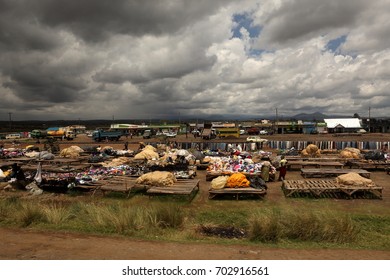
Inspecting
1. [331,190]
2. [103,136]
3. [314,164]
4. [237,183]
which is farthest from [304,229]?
[103,136]

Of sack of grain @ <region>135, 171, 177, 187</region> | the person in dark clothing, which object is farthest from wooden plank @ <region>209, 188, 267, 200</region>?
the person in dark clothing

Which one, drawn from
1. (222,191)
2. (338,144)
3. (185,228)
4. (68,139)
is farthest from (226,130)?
(185,228)

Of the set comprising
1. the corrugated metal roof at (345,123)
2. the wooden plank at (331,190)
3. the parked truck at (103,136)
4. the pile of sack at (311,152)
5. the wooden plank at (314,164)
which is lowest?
the wooden plank at (331,190)

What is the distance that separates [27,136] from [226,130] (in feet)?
144

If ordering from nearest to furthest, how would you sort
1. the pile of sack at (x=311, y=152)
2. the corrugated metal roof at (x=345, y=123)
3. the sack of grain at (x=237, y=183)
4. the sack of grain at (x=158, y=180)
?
the sack of grain at (x=237, y=183) < the sack of grain at (x=158, y=180) < the pile of sack at (x=311, y=152) < the corrugated metal roof at (x=345, y=123)

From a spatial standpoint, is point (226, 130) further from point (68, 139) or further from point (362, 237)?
point (362, 237)

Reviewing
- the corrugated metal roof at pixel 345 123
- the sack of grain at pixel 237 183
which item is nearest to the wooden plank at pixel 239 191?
the sack of grain at pixel 237 183

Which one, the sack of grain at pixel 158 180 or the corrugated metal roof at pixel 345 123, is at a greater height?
the corrugated metal roof at pixel 345 123

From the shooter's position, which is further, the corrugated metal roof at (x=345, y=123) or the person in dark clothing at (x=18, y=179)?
the corrugated metal roof at (x=345, y=123)

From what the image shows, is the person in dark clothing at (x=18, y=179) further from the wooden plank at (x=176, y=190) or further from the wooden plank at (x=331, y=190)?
the wooden plank at (x=331, y=190)

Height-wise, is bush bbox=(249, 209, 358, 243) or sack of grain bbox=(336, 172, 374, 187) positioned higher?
sack of grain bbox=(336, 172, 374, 187)

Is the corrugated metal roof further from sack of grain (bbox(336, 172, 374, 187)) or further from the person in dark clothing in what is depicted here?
the person in dark clothing

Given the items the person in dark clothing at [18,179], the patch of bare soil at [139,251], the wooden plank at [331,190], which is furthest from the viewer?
the person in dark clothing at [18,179]

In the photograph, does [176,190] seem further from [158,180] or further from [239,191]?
[239,191]
